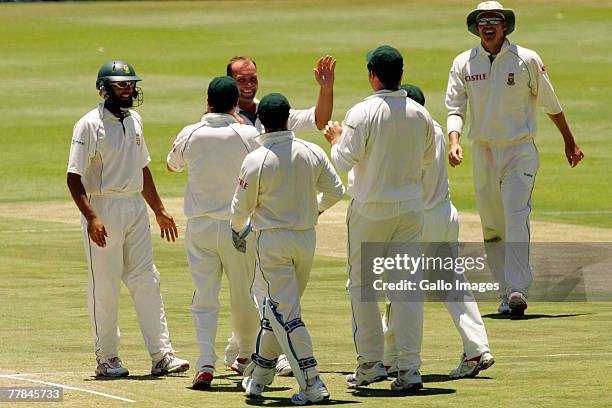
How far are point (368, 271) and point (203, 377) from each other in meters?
1.25

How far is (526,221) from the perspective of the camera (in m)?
Answer: 13.6

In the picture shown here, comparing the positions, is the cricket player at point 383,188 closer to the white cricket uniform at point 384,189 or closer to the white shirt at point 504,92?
the white cricket uniform at point 384,189

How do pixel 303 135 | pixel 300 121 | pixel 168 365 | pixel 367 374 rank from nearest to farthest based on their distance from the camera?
pixel 367 374
pixel 168 365
pixel 300 121
pixel 303 135

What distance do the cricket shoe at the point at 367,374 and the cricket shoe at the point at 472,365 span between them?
1.84ft

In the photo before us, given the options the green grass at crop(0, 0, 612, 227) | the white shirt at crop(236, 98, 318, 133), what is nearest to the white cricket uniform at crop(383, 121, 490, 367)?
the white shirt at crop(236, 98, 318, 133)

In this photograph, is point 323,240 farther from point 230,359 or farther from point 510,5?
point 510,5

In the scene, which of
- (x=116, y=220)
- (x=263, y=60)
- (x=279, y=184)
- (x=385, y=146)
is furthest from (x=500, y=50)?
(x=263, y=60)

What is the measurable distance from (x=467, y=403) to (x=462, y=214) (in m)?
10.3

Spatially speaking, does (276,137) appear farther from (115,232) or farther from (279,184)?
(115,232)

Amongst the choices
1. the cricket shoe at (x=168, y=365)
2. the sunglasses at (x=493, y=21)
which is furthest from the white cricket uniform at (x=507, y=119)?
the cricket shoe at (x=168, y=365)

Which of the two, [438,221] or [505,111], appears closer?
[438,221]

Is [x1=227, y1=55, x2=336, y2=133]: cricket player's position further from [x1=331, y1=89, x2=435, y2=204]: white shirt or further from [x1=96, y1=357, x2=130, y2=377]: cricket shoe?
[x1=96, y1=357, x2=130, y2=377]: cricket shoe

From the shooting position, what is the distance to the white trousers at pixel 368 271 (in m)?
10.3

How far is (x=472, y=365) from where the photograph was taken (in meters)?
10.5
